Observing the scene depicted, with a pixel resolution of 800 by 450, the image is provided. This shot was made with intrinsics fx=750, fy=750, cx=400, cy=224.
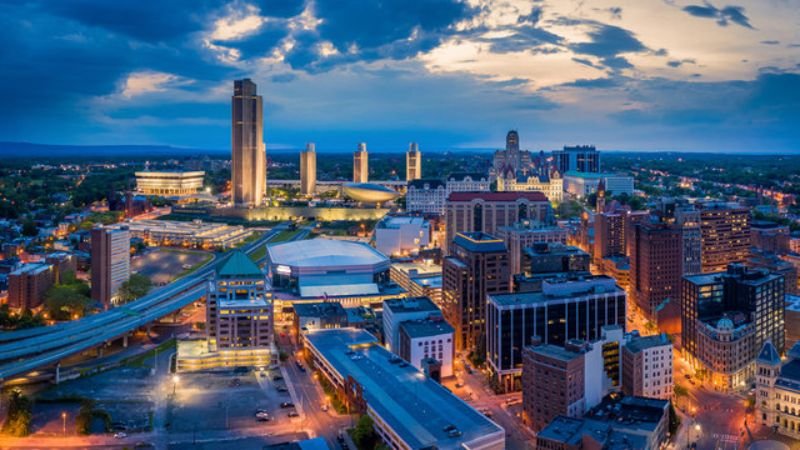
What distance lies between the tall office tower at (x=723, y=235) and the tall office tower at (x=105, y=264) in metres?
52.9

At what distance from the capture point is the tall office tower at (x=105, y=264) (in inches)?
2413

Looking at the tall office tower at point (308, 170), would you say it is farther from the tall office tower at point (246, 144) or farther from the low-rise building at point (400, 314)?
the low-rise building at point (400, 314)

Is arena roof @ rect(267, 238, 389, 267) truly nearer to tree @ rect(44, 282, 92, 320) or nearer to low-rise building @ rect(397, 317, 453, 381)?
tree @ rect(44, 282, 92, 320)

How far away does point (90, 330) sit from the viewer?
51.2 m

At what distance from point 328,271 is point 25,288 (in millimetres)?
24576

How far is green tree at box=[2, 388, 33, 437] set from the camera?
36375 mm

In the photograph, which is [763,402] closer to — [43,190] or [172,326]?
[172,326]

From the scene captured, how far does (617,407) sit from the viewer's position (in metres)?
36.7

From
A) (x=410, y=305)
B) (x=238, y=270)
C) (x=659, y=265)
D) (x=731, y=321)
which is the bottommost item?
(x=731, y=321)

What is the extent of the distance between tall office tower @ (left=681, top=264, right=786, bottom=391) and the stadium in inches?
1005

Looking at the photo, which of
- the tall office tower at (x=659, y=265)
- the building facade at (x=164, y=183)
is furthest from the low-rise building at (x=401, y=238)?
the building facade at (x=164, y=183)

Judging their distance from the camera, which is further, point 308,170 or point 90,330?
point 308,170

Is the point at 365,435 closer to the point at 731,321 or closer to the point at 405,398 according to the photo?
the point at 405,398

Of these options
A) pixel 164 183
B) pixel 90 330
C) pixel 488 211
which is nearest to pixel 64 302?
pixel 90 330
